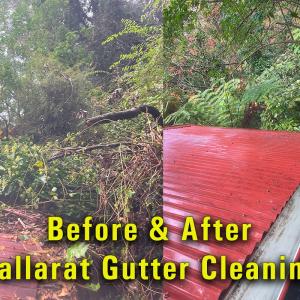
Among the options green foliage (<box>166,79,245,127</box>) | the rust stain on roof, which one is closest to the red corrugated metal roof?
the rust stain on roof

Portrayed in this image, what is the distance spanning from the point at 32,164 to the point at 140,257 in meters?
0.38

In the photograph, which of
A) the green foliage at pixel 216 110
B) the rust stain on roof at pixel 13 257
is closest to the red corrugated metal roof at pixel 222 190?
the rust stain on roof at pixel 13 257

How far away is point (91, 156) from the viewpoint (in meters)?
1.01

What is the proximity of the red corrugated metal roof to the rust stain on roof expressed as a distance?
0.33 m

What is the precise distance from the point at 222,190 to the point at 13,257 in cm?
82

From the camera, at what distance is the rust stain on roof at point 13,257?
2.74 feet

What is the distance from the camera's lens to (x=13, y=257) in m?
0.89

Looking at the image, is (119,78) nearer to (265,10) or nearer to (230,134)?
(230,134)

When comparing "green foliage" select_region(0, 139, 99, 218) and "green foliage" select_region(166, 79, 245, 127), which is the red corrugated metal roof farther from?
"green foliage" select_region(166, 79, 245, 127)

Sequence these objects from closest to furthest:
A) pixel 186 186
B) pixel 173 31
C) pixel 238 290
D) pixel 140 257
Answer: pixel 238 290 → pixel 140 257 → pixel 186 186 → pixel 173 31

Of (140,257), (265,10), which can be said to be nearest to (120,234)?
Result: (140,257)

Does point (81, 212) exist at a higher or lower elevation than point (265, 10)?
lower

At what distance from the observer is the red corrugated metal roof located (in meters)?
1.00

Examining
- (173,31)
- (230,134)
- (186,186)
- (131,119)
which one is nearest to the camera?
(131,119)
